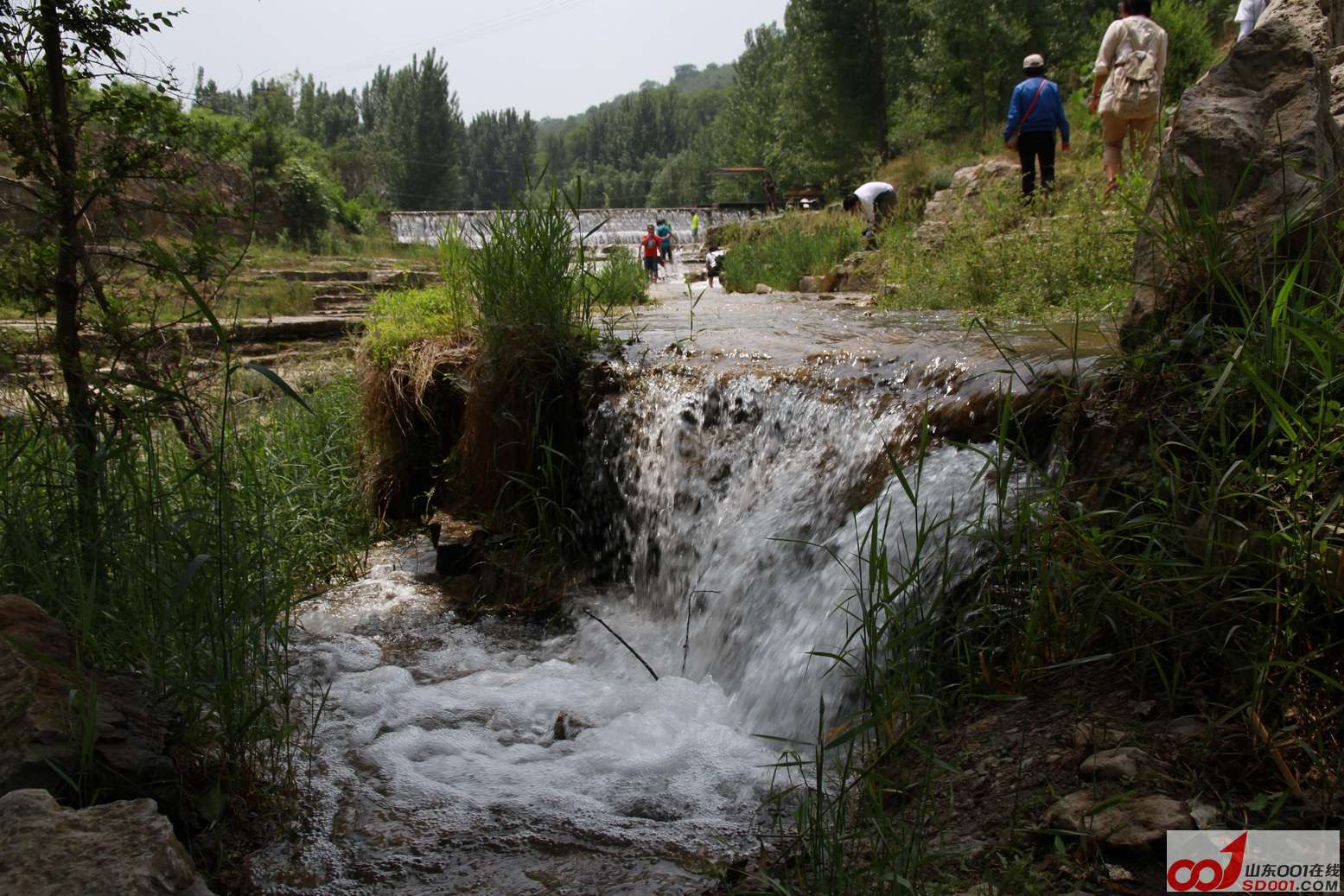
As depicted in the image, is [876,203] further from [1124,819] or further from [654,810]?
[1124,819]

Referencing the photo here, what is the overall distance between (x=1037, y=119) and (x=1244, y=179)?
7.23 metres

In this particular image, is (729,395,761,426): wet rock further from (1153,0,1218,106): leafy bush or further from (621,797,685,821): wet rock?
(1153,0,1218,106): leafy bush

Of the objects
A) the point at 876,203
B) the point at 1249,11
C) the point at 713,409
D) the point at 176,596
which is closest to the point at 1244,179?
the point at 713,409

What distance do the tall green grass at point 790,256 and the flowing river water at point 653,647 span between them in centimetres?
741

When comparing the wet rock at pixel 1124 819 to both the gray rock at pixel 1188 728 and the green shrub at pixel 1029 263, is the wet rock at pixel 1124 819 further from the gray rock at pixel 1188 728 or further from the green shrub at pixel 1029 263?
the green shrub at pixel 1029 263

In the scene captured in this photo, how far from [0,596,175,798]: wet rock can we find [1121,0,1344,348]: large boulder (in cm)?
320

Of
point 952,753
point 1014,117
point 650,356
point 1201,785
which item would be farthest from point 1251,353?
point 1014,117

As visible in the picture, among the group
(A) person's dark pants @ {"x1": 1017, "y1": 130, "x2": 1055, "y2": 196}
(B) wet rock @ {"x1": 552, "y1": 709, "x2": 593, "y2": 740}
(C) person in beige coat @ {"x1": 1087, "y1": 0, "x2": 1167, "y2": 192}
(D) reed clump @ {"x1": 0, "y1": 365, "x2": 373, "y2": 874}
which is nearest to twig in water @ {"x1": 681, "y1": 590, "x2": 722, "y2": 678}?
(B) wet rock @ {"x1": 552, "y1": 709, "x2": 593, "y2": 740}

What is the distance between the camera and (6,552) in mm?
3055

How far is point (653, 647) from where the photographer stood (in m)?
4.31

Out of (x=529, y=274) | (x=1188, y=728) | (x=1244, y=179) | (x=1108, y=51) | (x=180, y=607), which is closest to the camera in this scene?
(x=1188, y=728)

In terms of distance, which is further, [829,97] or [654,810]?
[829,97]

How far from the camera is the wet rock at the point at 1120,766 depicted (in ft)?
6.86

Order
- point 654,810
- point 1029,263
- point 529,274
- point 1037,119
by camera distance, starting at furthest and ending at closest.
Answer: point 1037,119 < point 1029,263 < point 529,274 < point 654,810
